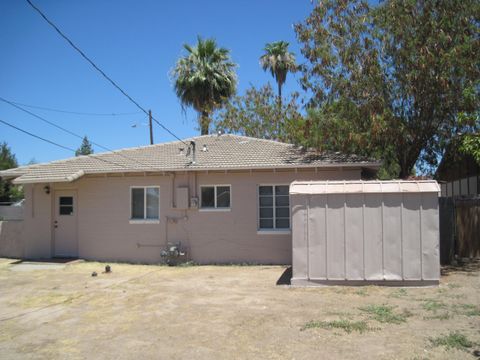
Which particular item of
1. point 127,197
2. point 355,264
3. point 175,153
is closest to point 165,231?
point 127,197

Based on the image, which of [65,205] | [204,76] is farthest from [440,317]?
[204,76]

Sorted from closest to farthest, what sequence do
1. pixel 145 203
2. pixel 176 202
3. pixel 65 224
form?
1. pixel 176 202
2. pixel 145 203
3. pixel 65 224

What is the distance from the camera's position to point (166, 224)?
1549 cm

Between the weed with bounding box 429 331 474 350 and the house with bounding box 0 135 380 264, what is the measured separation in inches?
307

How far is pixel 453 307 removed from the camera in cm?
859

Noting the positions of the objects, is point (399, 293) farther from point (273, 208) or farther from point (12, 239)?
point (12, 239)

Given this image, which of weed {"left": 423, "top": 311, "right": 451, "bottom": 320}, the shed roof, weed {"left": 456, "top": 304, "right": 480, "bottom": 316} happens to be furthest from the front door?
weed {"left": 456, "top": 304, "right": 480, "bottom": 316}

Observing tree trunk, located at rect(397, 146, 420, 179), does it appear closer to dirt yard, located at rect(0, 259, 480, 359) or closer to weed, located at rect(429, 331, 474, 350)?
dirt yard, located at rect(0, 259, 480, 359)

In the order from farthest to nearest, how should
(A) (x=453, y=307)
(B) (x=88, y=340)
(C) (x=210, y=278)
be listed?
(C) (x=210, y=278) < (A) (x=453, y=307) < (B) (x=88, y=340)

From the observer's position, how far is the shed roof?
10781 mm

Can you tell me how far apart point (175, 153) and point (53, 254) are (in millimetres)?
5428

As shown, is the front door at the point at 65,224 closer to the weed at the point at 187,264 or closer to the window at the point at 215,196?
the weed at the point at 187,264

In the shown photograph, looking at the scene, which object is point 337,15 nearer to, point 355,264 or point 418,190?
point 418,190

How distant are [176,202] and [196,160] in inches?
60.9
